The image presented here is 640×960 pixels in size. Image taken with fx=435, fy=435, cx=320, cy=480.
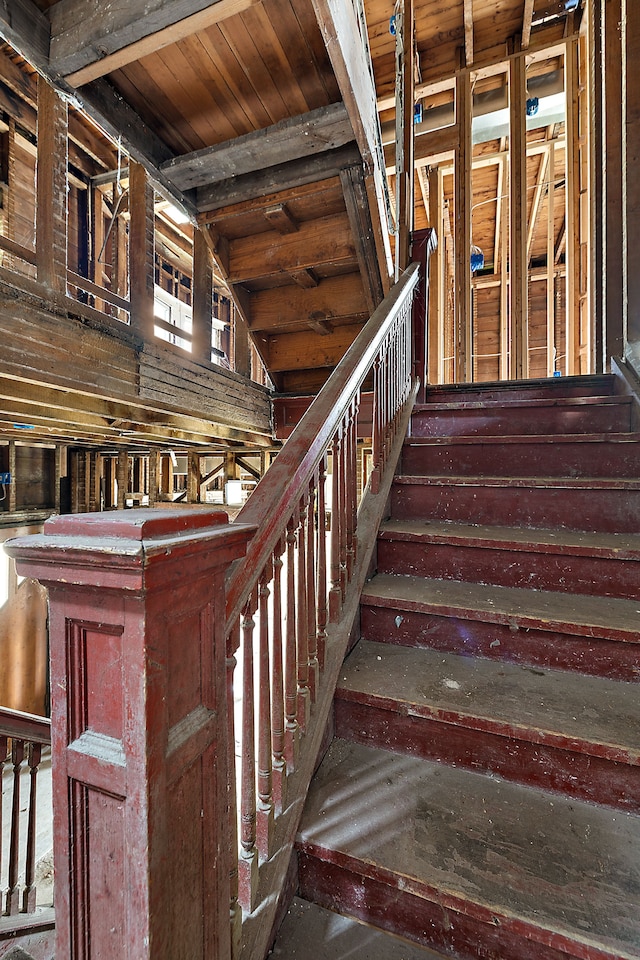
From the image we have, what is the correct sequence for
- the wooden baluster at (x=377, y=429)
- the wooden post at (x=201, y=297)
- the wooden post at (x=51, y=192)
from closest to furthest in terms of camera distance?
the wooden baluster at (x=377, y=429) → the wooden post at (x=51, y=192) → the wooden post at (x=201, y=297)

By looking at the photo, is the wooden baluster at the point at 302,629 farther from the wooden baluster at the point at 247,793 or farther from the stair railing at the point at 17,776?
the stair railing at the point at 17,776

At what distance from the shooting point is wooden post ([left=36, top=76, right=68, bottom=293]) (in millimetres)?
2002

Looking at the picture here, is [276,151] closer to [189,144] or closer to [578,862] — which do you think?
[189,144]

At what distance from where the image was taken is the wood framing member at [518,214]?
374 centimetres

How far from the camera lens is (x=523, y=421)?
2068mm

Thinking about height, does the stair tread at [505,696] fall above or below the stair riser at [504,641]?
below

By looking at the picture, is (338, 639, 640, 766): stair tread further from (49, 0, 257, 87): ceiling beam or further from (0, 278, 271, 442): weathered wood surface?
(49, 0, 257, 87): ceiling beam

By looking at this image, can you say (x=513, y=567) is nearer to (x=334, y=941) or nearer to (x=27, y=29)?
(x=334, y=941)

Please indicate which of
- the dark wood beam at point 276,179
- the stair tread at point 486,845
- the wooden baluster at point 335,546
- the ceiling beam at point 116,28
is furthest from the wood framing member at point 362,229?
the stair tread at point 486,845

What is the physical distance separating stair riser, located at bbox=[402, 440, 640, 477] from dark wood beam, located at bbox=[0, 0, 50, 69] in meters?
2.31

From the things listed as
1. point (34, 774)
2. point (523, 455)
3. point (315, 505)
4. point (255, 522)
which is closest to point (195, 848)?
point (255, 522)

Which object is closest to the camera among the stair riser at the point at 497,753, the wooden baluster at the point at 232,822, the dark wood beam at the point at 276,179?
the wooden baluster at the point at 232,822

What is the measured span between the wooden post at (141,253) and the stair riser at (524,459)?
1.70 meters

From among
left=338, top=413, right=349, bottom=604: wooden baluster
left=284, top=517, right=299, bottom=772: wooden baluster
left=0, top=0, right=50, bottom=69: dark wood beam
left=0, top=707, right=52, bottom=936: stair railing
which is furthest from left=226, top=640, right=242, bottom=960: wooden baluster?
left=0, top=0, right=50, bottom=69: dark wood beam
